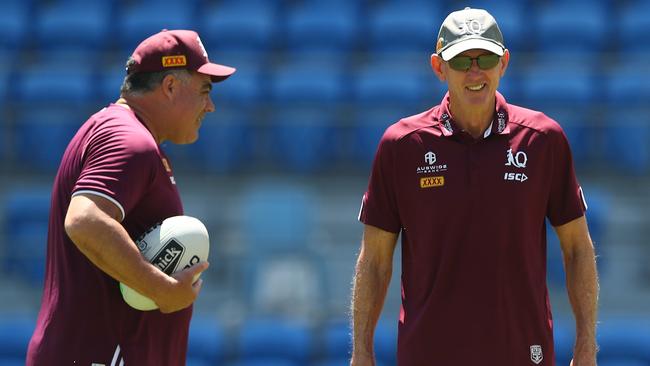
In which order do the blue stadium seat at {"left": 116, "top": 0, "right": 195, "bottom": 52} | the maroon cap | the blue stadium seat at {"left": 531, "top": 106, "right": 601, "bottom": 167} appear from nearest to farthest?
1. the maroon cap
2. the blue stadium seat at {"left": 531, "top": 106, "right": 601, "bottom": 167}
3. the blue stadium seat at {"left": 116, "top": 0, "right": 195, "bottom": 52}

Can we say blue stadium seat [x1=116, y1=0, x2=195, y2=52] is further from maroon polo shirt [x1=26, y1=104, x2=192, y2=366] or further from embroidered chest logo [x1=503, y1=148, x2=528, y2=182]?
embroidered chest logo [x1=503, y1=148, x2=528, y2=182]

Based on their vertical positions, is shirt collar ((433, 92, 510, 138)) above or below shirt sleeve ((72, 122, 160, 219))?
above

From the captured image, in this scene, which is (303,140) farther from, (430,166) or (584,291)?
(584,291)

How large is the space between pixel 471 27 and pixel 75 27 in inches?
369

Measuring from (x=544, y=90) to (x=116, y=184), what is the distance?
8.12m

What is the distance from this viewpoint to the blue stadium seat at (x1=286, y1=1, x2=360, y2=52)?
40.7 ft

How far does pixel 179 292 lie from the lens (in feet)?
12.8

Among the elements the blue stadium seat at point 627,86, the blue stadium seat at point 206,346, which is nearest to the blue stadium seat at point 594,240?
the blue stadium seat at point 627,86

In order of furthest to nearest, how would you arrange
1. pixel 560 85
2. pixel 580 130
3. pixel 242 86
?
pixel 242 86, pixel 560 85, pixel 580 130

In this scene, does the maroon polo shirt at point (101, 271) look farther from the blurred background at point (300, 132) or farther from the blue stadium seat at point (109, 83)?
the blue stadium seat at point (109, 83)

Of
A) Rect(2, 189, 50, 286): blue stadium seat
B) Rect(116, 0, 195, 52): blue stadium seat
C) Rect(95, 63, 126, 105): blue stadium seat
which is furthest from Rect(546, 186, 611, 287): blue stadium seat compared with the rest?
Rect(116, 0, 195, 52): blue stadium seat

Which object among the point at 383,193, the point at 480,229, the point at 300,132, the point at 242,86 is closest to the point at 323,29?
the point at 242,86

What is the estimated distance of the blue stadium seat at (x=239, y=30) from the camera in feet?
40.8

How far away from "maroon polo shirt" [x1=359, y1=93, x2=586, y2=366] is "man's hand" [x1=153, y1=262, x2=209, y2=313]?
797 millimetres
